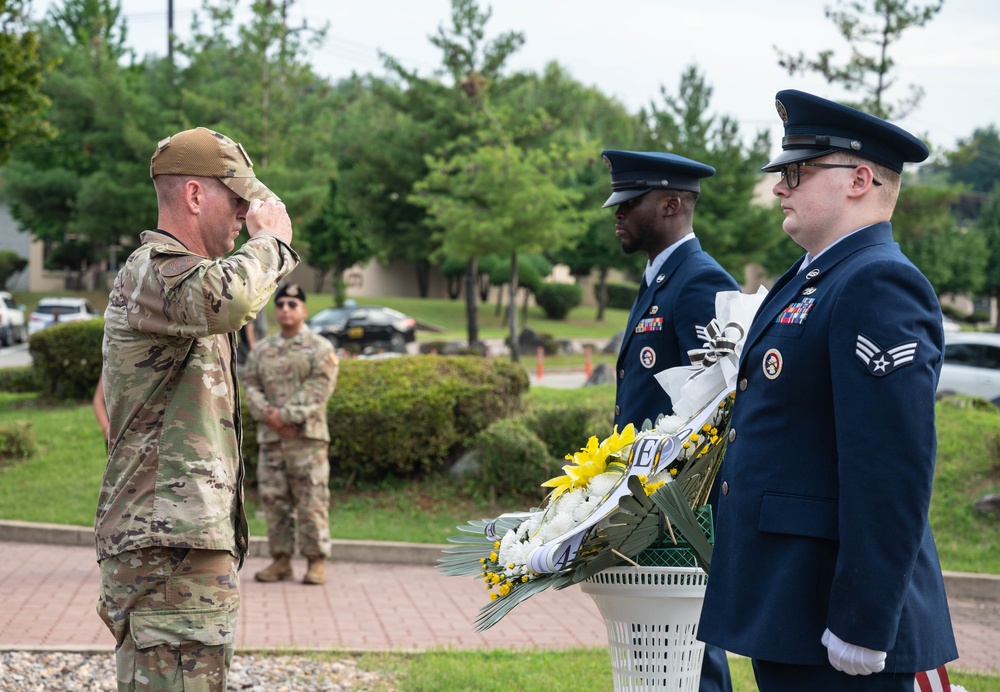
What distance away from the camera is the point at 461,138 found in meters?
27.8

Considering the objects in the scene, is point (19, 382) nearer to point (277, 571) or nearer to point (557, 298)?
point (277, 571)

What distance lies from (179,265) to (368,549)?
6523 millimetres

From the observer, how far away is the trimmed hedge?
34.2 feet

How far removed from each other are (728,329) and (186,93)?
2513 centimetres

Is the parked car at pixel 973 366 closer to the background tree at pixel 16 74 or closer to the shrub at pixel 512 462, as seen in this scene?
the shrub at pixel 512 462

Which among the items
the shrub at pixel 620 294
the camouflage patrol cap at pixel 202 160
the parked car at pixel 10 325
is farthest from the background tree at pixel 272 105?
the shrub at pixel 620 294

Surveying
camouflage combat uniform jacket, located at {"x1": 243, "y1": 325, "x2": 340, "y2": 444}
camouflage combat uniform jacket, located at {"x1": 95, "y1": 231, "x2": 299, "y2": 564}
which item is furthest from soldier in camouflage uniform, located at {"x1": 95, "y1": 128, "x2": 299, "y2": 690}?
camouflage combat uniform jacket, located at {"x1": 243, "y1": 325, "x2": 340, "y2": 444}

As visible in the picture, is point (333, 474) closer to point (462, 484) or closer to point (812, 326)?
point (462, 484)

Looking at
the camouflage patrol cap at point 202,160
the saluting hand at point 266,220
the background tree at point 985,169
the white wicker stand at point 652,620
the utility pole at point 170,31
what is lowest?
the white wicker stand at point 652,620

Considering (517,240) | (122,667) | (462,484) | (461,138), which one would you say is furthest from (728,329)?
(461,138)

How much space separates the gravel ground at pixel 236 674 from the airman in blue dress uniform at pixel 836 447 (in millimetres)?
2956

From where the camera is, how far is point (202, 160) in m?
3.15

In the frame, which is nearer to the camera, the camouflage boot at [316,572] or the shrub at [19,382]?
the camouflage boot at [316,572]

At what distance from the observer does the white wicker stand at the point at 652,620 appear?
11.3 feet
